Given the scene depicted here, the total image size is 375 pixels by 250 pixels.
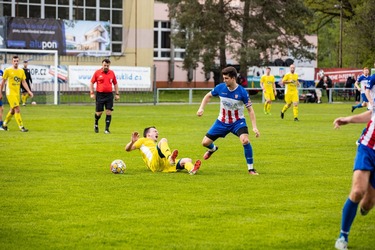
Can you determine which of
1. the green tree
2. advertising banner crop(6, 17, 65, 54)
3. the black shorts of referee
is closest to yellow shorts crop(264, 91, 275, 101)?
the black shorts of referee

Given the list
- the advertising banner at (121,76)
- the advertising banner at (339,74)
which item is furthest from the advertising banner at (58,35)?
the advertising banner at (339,74)

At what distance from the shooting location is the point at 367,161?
343 inches

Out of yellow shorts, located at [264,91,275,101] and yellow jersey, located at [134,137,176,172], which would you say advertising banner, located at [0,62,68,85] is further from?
yellow jersey, located at [134,137,176,172]

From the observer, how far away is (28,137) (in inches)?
937

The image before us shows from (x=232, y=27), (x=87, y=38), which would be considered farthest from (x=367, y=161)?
(x=232, y=27)

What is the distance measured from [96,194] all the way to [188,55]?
168ft

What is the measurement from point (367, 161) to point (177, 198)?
4.03 metres

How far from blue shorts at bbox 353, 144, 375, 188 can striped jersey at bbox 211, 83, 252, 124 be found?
6676 mm

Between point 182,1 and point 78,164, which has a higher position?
point 182,1

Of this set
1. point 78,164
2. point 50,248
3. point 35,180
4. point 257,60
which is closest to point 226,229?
point 50,248

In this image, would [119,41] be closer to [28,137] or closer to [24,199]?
[28,137]

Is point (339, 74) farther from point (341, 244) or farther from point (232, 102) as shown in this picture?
point (341, 244)

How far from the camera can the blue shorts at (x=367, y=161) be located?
28.5 ft

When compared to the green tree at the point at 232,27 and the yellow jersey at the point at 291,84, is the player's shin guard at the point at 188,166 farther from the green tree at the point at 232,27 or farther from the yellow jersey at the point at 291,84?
the green tree at the point at 232,27
